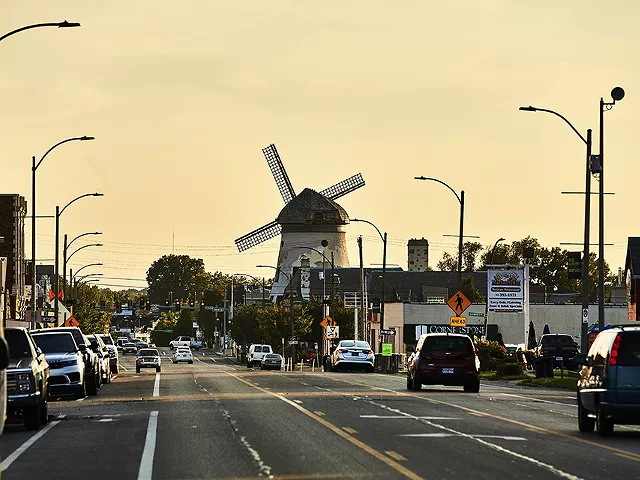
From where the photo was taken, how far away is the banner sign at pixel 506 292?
84.7 meters

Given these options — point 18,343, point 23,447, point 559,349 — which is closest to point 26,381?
point 18,343

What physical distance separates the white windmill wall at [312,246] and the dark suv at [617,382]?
133952 millimetres

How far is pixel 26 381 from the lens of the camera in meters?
25.6

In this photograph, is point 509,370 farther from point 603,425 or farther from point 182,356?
point 182,356

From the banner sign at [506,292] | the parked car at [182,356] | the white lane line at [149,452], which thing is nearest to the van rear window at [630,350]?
the white lane line at [149,452]

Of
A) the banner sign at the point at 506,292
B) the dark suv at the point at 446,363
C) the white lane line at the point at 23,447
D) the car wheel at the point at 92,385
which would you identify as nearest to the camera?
the white lane line at the point at 23,447

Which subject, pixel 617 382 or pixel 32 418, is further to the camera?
pixel 32 418

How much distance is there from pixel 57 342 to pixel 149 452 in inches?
679

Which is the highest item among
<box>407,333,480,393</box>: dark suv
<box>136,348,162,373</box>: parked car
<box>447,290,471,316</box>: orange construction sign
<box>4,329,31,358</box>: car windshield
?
<box>447,290,471,316</box>: orange construction sign

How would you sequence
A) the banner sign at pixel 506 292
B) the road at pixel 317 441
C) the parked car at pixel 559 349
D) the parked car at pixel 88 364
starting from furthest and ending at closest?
1. the banner sign at pixel 506 292
2. the parked car at pixel 559 349
3. the parked car at pixel 88 364
4. the road at pixel 317 441

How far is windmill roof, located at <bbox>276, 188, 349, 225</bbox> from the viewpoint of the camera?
158750mm

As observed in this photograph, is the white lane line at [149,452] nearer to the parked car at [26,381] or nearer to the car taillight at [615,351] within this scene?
the parked car at [26,381]

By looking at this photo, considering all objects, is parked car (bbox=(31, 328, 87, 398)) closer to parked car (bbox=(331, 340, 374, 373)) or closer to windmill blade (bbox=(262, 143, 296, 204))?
parked car (bbox=(331, 340, 374, 373))

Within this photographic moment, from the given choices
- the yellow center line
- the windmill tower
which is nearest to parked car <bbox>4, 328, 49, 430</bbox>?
the yellow center line
